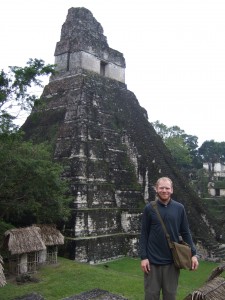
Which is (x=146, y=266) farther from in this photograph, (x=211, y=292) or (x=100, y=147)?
(x=100, y=147)

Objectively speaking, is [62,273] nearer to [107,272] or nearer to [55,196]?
[107,272]

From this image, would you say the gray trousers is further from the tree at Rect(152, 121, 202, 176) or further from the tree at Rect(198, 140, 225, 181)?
the tree at Rect(198, 140, 225, 181)

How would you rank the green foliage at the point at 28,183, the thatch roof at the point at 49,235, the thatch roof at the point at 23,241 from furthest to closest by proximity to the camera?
the thatch roof at the point at 49,235 < the green foliage at the point at 28,183 < the thatch roof at the point at 23,241

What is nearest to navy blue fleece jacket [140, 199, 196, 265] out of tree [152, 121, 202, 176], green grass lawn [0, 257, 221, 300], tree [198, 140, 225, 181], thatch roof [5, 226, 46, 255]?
green grass lawn [0, 257, 221, 300]

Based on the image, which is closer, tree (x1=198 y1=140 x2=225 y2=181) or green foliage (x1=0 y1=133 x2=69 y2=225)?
green foliage (x1=0 y1=133 x2=69 y2=225)

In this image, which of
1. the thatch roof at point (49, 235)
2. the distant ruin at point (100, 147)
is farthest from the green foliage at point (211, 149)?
the thatch roof at point (49, 235)

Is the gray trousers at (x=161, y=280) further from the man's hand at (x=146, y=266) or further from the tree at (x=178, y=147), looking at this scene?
the tree at (x=178, y=147)

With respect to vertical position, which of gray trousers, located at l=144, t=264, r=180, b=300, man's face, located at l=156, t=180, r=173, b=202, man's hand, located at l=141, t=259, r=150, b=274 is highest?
man's face, located at l=156, t=180, r=173, b=202

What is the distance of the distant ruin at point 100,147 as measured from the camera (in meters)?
12.6

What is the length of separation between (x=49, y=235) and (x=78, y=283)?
7.70 ft

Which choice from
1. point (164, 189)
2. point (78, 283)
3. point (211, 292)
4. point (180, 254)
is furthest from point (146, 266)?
point (78, 283)

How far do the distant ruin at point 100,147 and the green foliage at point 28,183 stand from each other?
1474 mm

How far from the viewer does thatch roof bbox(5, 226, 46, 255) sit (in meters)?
9.19

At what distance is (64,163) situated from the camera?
44.5 ft
